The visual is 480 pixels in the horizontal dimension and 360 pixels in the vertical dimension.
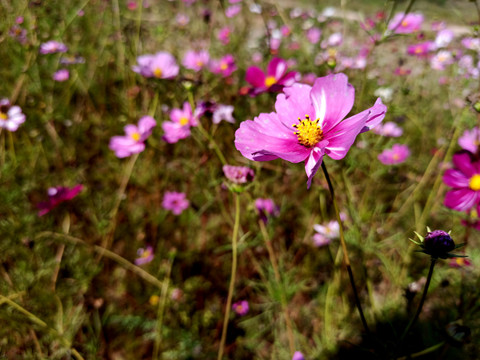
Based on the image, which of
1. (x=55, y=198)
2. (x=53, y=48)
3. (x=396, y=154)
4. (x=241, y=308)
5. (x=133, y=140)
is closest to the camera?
(x=55, y=198)

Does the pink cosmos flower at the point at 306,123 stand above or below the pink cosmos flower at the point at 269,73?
above

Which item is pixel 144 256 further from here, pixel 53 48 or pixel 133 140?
pixel 53 48

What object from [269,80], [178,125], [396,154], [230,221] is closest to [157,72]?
[178,125]

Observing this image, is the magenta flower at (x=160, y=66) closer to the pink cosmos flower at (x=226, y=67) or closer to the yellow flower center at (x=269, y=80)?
the pink cosmos flower at (x=226, y=67)

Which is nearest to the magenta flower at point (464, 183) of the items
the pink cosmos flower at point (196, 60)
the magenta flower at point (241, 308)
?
the magenta flower at point (241, 308)

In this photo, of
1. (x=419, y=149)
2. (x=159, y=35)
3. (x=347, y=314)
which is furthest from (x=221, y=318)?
(x=159, y=35)

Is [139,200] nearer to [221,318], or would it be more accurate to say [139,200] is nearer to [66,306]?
[66,306]
